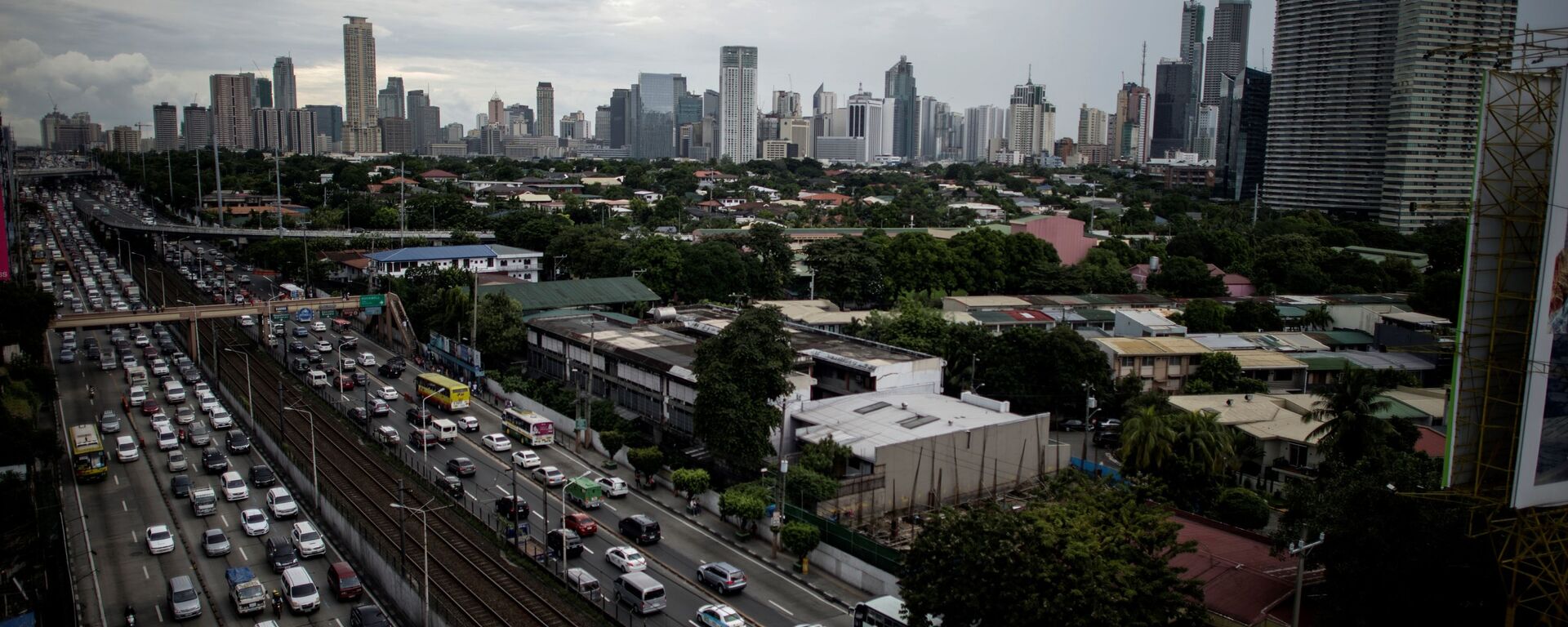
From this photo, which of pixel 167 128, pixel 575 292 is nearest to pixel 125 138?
pixel 167 128

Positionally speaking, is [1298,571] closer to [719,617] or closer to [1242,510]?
[719,617]

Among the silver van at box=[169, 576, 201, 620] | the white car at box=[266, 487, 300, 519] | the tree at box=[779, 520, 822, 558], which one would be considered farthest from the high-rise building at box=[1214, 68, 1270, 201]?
the silver van at box=[169, 576, 201, 620]

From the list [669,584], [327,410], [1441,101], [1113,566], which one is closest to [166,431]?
[327,410]

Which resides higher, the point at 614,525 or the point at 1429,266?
the point at 1429,266

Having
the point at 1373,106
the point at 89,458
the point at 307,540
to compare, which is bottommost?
the point at 307,540

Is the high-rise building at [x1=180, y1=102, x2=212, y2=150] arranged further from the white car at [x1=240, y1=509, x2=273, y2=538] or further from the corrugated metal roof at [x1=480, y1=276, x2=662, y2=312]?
the white car at [x1=240, y1=509, x2=273, y2=538]

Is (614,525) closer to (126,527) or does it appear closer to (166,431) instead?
(126,527)

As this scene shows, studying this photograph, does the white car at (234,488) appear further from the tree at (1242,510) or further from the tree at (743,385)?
the tree at (1242,510)
